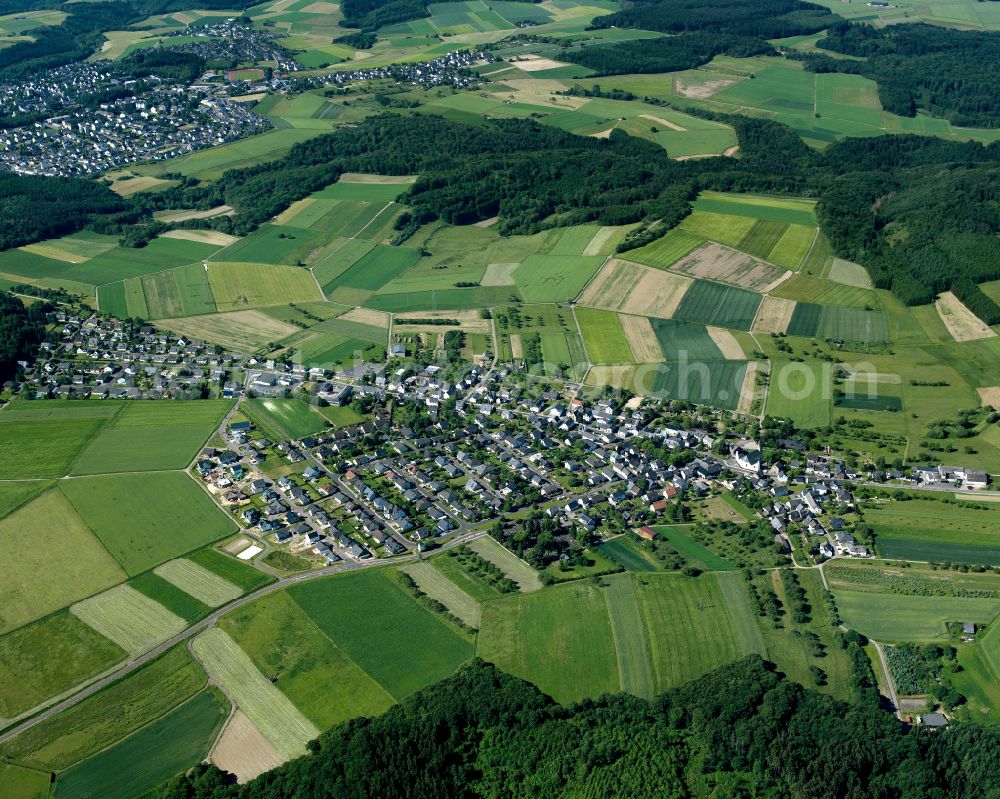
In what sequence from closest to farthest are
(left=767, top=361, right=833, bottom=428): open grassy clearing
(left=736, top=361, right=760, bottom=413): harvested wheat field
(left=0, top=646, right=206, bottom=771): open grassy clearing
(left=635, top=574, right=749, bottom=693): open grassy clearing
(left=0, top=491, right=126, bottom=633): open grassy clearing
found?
(left=0, top=646, right=206, bottom=771): open grassy clearing
(left=635, top=574, right=749, bottom=693): open grassy clearing
(left=0, top=491, right=126, bottom=633): open grassy clearing
(left=767, top=361, right=833, bottom=428): open grassy clearing
(left=736, top=361, right=760, bottom=413): harvested wheat field

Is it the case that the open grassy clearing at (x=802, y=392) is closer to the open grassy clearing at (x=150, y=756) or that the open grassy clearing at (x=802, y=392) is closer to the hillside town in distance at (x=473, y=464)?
the hillside town in distance at (x=473, y=464)

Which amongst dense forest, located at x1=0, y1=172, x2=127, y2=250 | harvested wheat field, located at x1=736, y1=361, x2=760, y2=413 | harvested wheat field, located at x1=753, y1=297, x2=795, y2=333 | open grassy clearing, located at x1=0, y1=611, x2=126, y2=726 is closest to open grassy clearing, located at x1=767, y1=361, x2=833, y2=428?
harvested wheat field, located at x1=736, y1=361, x2=760, y2=413

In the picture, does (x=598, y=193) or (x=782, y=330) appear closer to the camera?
(x=782, y=330)

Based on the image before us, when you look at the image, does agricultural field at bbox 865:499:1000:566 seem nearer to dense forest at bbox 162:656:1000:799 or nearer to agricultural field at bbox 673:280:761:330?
dense forest at bbox 162:656:1000:799

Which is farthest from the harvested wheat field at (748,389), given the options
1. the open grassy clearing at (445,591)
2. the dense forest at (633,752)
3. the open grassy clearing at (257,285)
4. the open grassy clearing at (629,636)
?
the open grassy clearing at (257,285)

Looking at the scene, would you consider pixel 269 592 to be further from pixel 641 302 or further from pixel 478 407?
pixel 641 302

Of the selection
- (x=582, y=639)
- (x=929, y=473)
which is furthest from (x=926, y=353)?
(x=582, y=639)
